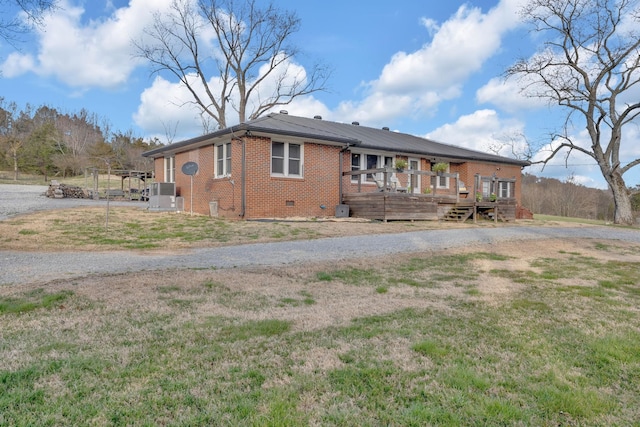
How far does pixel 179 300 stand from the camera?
4168 millimetres

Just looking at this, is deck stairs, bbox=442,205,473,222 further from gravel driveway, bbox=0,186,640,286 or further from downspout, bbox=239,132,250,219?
downspout, bbox=239,132,250,219

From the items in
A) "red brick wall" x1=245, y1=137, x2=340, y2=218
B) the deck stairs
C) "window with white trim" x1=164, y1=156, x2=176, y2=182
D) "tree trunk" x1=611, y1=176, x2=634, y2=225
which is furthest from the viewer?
"tree trunk" x1=611, y1=176, x2=634, y2=225

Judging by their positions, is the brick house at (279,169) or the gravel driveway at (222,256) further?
the brick house at (279,169)

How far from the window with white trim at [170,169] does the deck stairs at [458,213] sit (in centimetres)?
1261

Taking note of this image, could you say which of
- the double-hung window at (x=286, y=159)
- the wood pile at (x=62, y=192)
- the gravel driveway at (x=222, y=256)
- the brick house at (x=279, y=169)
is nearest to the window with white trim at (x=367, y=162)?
the brick house at (x=279, y=169)

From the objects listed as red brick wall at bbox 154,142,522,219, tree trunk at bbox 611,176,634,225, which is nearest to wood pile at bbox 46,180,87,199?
red brick wall at bbox 154,142,522,219

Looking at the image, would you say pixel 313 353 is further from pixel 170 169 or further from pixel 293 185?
pixel 170 169

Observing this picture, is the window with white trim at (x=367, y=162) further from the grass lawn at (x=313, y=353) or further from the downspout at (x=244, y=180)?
the grass lawn at (x=313, y=353)

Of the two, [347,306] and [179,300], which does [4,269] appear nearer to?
[179,300]

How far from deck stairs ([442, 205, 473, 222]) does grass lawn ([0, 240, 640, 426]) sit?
11.4 metres

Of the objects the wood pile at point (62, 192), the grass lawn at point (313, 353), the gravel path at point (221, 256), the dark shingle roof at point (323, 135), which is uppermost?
the dark shingle roof at point (323, 135)

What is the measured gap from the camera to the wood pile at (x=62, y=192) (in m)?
22.5

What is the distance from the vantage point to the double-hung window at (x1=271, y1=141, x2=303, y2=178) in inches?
559

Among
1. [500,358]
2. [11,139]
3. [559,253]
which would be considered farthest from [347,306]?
[11,139]
